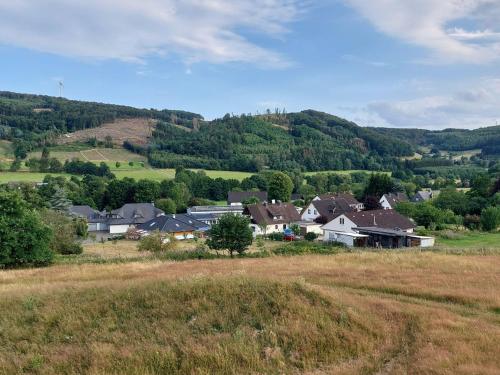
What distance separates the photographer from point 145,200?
89.9 m

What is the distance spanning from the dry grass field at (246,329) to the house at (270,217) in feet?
154

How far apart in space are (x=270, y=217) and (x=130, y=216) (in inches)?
982

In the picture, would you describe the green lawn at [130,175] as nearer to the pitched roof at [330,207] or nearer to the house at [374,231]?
the pitched roof at [330,207]

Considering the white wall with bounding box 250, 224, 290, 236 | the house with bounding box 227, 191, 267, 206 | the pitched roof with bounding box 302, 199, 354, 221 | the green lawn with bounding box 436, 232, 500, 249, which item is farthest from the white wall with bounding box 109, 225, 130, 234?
the green lawn with bounding box 436, 232, 500, 249

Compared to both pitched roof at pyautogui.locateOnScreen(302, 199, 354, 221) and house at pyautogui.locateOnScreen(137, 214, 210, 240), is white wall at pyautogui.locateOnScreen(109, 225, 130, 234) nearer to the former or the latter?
house at pyautogui.locateOnScreen(137, 214, 210, 240)

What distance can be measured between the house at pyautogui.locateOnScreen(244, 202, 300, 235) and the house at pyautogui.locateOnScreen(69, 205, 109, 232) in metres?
25.3

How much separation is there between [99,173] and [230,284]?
111 metres

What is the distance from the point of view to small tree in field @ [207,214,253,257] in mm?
36500

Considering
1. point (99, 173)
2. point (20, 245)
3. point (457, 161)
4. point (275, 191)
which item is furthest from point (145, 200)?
point (457, 161)

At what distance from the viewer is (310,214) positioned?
7438cm

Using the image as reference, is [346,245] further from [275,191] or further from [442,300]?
[275,191]

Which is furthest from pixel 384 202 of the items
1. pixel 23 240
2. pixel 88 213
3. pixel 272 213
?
pixel 23 240

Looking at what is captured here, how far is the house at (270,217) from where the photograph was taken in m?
64.7

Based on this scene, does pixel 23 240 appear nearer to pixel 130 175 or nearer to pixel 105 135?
pixel 130 175
